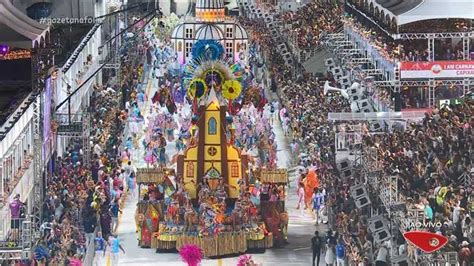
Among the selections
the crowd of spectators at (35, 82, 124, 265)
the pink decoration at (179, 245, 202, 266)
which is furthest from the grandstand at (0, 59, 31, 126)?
the pink decoration at (179, 245, 202, 266)

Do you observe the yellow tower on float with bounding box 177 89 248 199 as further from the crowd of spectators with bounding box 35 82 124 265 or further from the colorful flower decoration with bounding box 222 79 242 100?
the crowd of spectators with bounding box 35 82 124 265

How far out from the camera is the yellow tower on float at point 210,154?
54.8 meters

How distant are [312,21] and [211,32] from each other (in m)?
31.4

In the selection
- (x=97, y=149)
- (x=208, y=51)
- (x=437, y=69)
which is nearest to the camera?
(x=208, y=51)

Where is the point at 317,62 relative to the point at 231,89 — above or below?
above

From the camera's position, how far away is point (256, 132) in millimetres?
65750

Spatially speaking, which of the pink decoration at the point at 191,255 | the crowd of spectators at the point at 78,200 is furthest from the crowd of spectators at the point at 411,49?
the pink decoration at the point at 191,255

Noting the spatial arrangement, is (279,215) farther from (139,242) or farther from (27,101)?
(27,101)

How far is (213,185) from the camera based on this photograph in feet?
178

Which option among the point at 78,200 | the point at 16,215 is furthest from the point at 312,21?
the point at 16,215

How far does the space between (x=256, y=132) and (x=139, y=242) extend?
1331 cm

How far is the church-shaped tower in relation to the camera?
211 ft

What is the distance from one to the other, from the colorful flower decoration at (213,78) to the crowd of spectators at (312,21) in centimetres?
3941

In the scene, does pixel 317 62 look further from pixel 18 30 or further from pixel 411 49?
pixel 18 30
